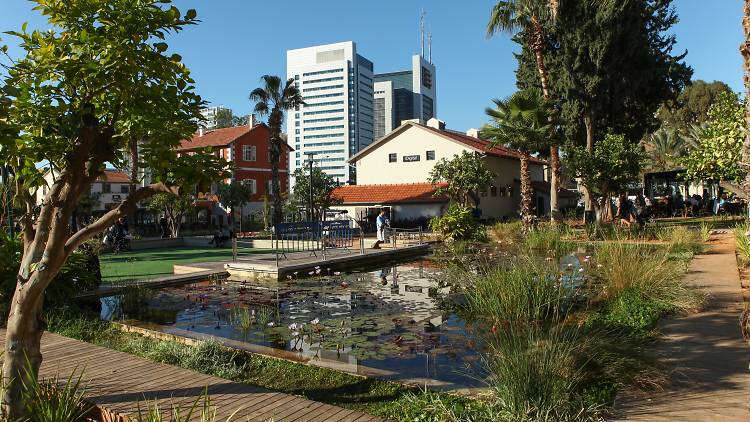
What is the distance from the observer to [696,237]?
56.4ft

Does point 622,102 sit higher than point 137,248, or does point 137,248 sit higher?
point 622,102

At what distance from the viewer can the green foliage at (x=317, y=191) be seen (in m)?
35.1

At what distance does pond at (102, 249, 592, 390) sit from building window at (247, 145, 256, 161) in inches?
1490

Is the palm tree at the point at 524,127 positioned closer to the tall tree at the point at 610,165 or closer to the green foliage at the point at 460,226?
the tall tree at the point at 610,165

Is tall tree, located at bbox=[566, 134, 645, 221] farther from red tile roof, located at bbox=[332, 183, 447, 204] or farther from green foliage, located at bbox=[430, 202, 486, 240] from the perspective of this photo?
red tile roof, located at bbox=[332, 183, 447, 204]

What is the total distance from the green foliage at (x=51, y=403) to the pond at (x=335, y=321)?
2.34 m

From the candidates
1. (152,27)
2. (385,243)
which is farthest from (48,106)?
(385,243)

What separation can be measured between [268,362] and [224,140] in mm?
45471

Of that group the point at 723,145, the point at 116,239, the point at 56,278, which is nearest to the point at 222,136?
the point at 116,239

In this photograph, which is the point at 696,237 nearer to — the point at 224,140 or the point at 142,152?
the point at 142,152

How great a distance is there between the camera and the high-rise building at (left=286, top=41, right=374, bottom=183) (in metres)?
184

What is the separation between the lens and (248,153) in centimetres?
4969

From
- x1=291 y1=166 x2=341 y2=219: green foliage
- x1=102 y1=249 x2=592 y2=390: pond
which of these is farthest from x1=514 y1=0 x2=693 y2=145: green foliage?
x1=102 y1=249 x2=592 y2=390: pond

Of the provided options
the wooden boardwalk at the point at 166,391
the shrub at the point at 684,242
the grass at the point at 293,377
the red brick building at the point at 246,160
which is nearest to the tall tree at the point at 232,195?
the red brick building at the point at 246,160
